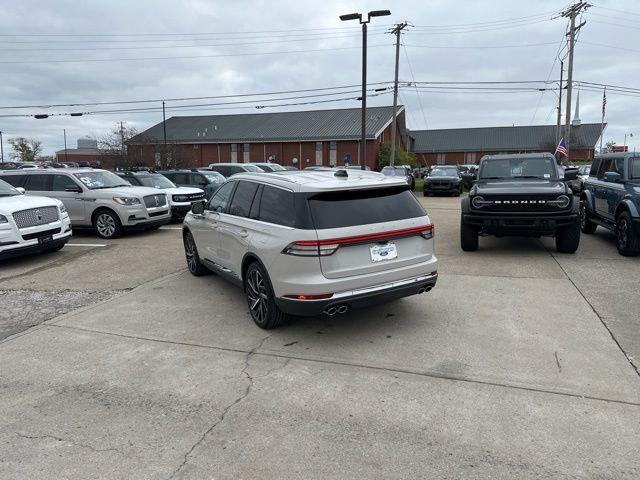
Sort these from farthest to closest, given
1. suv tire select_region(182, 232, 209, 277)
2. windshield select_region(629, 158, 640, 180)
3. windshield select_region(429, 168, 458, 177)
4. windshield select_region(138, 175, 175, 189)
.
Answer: windshield select_region(429, 168, 458, 177), windshield select_region(138, 175, 175, 189), windshield select_region(629, 158, 640, 180), suv tire select_region(182, 232, 209, 277)

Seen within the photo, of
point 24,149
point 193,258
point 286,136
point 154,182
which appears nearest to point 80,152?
point 24,149

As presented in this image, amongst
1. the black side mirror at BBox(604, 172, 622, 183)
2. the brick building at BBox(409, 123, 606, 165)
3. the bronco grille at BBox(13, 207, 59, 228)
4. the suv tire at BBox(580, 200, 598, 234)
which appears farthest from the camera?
the brick building at BBox(409, 123, 606, 165)

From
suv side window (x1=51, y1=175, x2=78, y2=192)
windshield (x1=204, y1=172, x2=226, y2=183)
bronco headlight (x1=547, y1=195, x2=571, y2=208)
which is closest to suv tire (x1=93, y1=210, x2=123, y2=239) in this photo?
suv side window (x1=51, y1=175, x2=78, y2=192)

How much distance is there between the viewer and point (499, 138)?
242 feet

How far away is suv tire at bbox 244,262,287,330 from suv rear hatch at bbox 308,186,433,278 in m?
0.77

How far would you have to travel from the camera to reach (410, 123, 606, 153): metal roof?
70750 mm

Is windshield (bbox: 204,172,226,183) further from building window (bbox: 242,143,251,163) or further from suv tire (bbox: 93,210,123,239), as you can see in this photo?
building window (bbox: 242,143,251,163)

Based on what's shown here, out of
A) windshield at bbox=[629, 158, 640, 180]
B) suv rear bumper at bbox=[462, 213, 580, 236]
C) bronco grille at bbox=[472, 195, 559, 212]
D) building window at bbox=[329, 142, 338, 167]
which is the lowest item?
suv rear bumper at bbox=[462, 213, 580, 236]

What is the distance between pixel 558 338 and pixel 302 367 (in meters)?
2.59

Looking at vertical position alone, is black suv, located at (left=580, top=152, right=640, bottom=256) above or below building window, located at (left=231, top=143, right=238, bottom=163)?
below

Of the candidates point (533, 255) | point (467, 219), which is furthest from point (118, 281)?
point (533, 255)

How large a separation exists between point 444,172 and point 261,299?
73.9 feet

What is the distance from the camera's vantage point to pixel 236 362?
14.7ft

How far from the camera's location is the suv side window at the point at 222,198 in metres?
6.32
